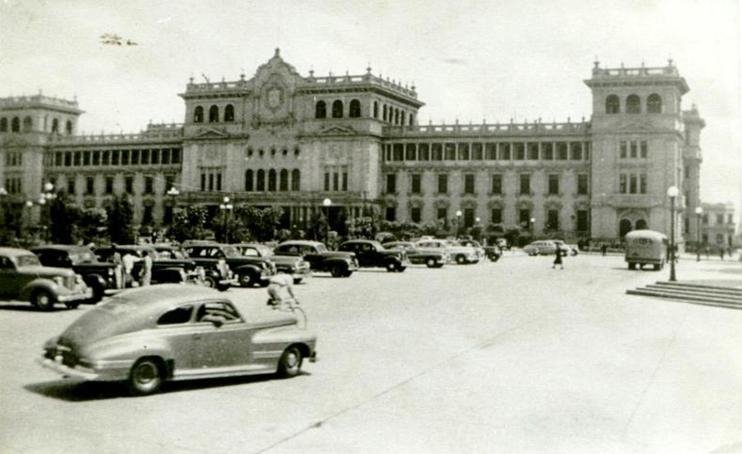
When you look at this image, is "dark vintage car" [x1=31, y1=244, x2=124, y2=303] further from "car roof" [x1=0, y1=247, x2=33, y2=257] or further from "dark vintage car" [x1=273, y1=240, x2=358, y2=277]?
"dark vintage car" [x1=273, y1=240, x2=358, y2=277]

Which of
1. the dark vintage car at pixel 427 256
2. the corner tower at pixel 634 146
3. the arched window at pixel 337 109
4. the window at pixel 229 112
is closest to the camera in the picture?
the dark vintage car at pixel 427 256

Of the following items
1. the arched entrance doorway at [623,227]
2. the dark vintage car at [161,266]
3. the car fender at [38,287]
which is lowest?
the car fender at [38,287]

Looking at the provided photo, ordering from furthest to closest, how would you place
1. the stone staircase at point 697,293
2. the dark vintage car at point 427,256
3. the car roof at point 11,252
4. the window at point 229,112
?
the window at point 229,112, the dark vintage car at point 427,256, the stone staircase at point 697,293, the car roof at point 11,252

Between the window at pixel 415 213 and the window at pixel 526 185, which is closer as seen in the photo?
the window at pixel 526 185

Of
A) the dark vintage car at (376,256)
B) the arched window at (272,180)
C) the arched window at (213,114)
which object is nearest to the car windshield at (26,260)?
the dark vintage car at (376,256)

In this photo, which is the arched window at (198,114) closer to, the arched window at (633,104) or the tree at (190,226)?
the tree at (190,226)

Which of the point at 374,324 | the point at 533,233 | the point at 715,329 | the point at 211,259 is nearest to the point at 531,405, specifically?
the point at 374,324

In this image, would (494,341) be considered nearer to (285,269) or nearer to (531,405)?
(531,405)

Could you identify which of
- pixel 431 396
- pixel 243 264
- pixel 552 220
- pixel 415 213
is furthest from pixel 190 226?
pixel 431 396
